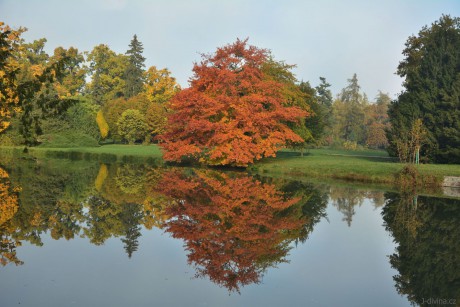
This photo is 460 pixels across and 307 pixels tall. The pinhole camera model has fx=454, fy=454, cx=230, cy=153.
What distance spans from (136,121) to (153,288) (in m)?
61.2

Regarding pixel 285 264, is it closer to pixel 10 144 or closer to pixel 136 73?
pixel 10 144

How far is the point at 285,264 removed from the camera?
434 inches

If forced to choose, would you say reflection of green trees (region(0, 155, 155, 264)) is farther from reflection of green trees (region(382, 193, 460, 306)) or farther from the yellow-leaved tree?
the yellow-leaved tree

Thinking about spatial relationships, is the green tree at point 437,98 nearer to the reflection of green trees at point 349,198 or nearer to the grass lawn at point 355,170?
the grass lawn at point 355,170

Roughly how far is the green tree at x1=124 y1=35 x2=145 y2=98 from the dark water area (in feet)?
217


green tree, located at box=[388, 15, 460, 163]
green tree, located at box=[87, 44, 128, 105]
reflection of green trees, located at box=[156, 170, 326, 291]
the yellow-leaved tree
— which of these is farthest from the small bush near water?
green tree, located at box=[388, 15, 460, 163]

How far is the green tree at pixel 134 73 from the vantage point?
284ft

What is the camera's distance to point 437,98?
35.8 metres

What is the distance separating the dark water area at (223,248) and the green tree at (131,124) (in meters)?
46.7

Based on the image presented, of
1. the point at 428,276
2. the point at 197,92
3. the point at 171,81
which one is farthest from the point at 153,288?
the point at 171,81

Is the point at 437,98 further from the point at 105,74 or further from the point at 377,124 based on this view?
the point at 105,74

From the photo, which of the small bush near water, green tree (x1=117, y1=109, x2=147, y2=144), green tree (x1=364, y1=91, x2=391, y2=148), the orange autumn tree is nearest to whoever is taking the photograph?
the orange autumn tree

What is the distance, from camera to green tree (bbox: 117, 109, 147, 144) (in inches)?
2693

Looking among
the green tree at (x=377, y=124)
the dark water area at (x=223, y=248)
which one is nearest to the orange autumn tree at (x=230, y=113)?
the dark water area at (x=223, y=248)
